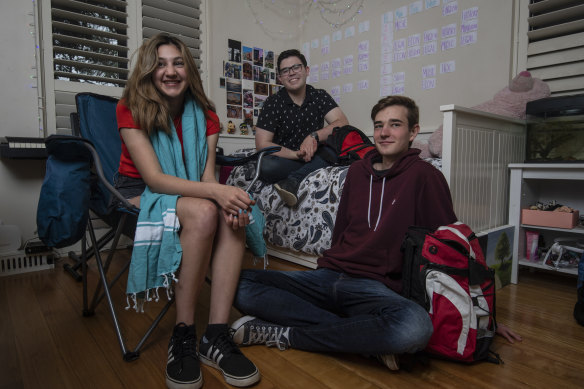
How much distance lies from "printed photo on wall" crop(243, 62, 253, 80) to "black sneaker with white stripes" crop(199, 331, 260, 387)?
8.88 ft

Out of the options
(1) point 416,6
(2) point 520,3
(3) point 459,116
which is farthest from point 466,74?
(3) point 459,116

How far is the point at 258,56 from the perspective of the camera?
348 centimetres

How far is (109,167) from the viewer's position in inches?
66.0

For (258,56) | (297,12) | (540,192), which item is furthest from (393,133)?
(297,12)

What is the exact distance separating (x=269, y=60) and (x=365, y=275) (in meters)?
2.87

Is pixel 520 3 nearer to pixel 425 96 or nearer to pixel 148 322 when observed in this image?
pixel 425 96

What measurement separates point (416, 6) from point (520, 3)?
2.40 feet

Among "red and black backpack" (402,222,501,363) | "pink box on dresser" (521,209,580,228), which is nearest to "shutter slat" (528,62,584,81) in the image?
"pink box on dresser" (521,209,580,228)

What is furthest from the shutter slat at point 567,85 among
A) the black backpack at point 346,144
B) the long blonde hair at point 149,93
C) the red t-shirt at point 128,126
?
the long blonde hair at point 149,93

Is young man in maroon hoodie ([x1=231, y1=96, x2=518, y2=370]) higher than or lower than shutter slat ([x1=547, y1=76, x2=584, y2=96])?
lower

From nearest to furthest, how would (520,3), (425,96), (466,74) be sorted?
1. (520,3)
2. (466,74)
3. (425,96)

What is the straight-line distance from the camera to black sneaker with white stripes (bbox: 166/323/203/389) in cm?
100

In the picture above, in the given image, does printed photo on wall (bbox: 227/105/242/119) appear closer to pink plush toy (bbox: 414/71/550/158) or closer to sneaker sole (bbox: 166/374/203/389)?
pink plush toy (bbox: 414/71/550/158)

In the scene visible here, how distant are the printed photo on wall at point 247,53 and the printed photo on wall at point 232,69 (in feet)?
0.38
